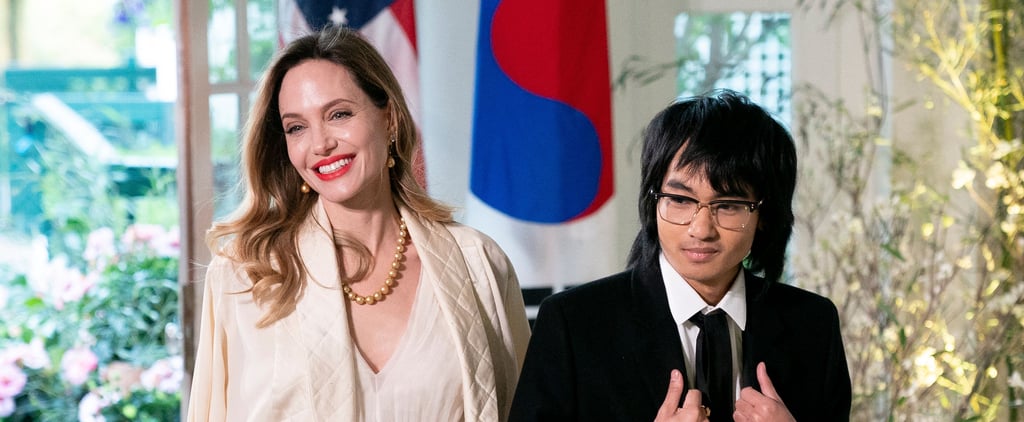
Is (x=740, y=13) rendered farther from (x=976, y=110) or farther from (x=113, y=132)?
(x=113, y=132)

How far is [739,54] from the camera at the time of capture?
126 inches

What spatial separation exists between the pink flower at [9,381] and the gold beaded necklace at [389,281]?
253 centimetres

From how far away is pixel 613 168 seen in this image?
Result: 9.47 feet

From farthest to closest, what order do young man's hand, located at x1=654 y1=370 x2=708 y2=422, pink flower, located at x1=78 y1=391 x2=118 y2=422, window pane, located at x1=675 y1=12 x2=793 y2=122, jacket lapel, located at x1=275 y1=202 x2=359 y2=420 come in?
1. pink flower, located at x1=78 y1=391 x2=118 y2=422
2. window pane, located at x1=675 y1=12 x2=793 y2=122
3. jacket lapel, located at x1=275 y1=202 x2=359 y2=420
4. young man's hand, located at x1=654 y1=370 x2=708 y2=422

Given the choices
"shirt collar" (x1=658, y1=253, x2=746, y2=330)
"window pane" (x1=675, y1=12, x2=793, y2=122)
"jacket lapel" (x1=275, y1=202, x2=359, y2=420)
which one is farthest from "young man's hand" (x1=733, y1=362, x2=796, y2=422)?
"window pane" (x1=675, y1=12, x2=793, y2=122)

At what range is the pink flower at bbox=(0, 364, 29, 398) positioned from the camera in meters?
3.77

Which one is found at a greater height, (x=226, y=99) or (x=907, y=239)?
(x=226, y=99)

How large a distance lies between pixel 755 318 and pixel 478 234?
0.53m

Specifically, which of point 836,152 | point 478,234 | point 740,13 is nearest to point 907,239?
point 836,152

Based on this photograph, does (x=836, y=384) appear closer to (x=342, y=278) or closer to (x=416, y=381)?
(x=416, y=381)

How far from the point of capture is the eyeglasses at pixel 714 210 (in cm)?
136

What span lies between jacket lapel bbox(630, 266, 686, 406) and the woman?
0.33m

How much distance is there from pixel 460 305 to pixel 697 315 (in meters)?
0.42

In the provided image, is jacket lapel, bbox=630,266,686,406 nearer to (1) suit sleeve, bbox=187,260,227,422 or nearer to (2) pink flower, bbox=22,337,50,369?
(1) suit sleeve, bbox=187,260,227,422
